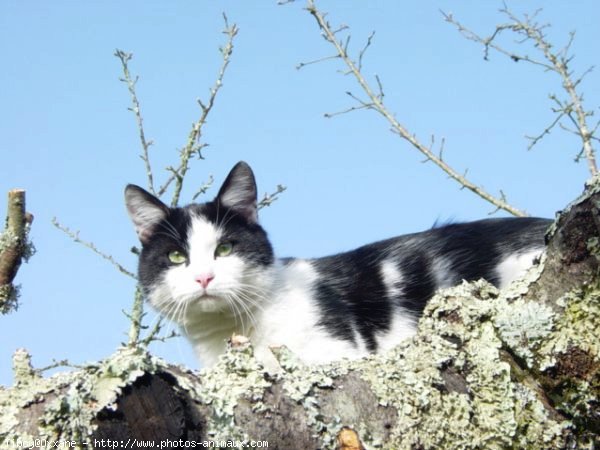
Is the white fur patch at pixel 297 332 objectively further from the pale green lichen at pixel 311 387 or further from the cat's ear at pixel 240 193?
the pale green lichen at pixel 311 387

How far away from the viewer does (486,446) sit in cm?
207

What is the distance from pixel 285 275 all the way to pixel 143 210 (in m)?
0.80

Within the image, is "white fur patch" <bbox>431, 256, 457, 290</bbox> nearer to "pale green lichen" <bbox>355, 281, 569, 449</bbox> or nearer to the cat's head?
the cat's head

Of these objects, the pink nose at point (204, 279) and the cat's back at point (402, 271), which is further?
the cat's back at point (402, 271)

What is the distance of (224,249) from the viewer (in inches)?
163

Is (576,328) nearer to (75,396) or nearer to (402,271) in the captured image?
(75,396)

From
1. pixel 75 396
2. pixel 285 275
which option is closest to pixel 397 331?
pixel 285 275

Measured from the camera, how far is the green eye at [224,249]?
162 inches

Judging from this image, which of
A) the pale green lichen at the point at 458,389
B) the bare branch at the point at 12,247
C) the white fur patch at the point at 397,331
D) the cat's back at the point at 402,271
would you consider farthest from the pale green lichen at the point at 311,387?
the white fur patch at the point at 397,331

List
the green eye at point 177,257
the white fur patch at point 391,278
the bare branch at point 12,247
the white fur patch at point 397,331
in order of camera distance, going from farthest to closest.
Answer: the white fur patch at point 391,278
the white fur patch at point 397,331
the green eye at point 177,257
the bare branch at point 12,247

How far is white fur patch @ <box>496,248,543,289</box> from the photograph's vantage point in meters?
4.35

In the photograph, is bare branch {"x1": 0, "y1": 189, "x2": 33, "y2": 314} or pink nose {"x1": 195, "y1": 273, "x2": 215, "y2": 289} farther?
pink nose {"x1": 195, "y1": 273, "x2": 215, "y2": 289}

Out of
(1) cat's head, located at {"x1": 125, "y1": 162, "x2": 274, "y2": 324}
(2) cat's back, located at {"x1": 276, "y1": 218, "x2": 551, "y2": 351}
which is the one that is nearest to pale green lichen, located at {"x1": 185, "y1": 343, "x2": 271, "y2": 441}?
(1) cat's head, located at {"x1": 125, "y1": 162, "x2": 274, "y2": 324}

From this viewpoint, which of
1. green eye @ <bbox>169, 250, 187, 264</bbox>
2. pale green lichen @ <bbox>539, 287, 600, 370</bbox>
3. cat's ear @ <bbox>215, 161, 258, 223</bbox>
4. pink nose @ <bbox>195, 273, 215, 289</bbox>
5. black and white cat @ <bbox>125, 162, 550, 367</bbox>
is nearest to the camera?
pale green lichen @ <bbox>539, 287, 600, 370</bbox>
